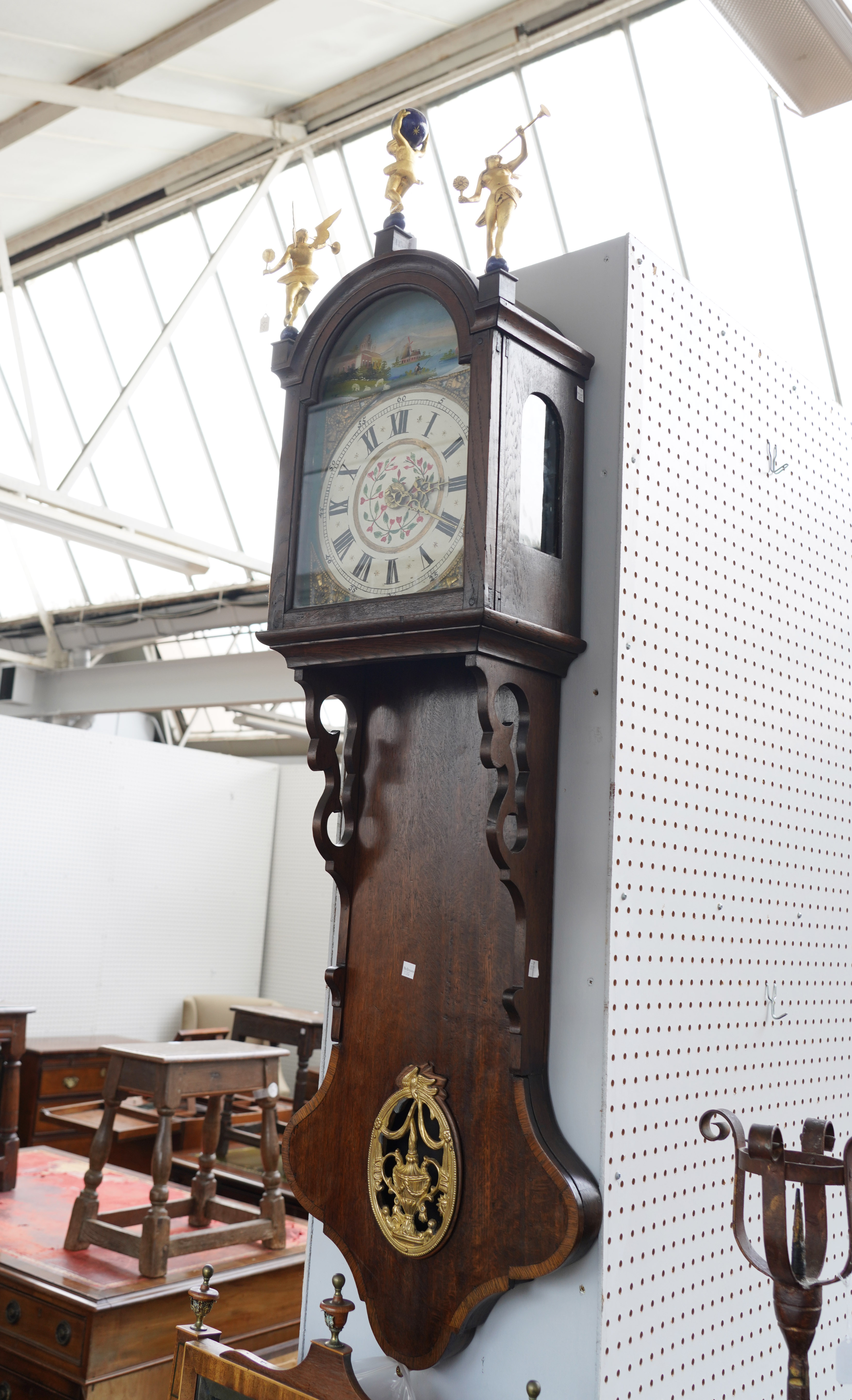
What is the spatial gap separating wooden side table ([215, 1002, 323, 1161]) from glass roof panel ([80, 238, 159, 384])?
532 cm

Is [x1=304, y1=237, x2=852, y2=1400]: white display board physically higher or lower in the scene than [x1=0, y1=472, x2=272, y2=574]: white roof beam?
lower

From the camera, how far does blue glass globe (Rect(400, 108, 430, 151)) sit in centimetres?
191

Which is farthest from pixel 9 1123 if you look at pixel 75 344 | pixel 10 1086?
pixel 75 344

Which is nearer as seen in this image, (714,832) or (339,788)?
(339,788)

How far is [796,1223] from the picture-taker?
1455 millimetres

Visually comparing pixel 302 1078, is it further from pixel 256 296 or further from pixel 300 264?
pixel 256 296

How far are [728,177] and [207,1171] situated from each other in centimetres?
531

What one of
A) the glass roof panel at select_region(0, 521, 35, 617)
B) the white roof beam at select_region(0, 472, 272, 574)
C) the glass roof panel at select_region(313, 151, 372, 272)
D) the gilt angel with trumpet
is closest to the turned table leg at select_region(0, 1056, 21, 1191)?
the white roof beam at select_region(0, 472, 272, 574)

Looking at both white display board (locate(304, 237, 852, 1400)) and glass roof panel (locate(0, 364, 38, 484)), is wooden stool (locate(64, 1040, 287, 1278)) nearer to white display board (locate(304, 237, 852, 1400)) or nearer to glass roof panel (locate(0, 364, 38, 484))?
white display board (locate(304, 237, 852, 1400))

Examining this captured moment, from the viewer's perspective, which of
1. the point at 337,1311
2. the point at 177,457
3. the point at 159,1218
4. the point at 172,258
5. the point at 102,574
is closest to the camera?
the point at 337,1311

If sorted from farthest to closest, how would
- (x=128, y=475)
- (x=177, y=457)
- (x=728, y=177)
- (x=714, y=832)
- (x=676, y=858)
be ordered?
(x=128, y=475), (x=177, y=457), (x=728, y=177), (x=714, y=832), (x=676, y=858)

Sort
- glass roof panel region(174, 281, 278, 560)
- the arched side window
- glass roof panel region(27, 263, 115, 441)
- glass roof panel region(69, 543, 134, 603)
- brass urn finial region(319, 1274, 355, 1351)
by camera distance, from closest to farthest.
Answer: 1. brass urn finial region(319, 1274, 355, 1351)
2. the arched side window
3. glass roof panel region(174, 281, 278, 560)
4. glass roof panel region(27, 263, 115, 441)
5. glass roof panel region(69, 543, 134, 603)

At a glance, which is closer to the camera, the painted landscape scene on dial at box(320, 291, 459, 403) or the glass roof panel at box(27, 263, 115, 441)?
the painted landscape scene on dial at box(320, 291, 459, 403)

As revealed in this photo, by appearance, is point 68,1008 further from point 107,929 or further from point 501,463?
point 501,463
